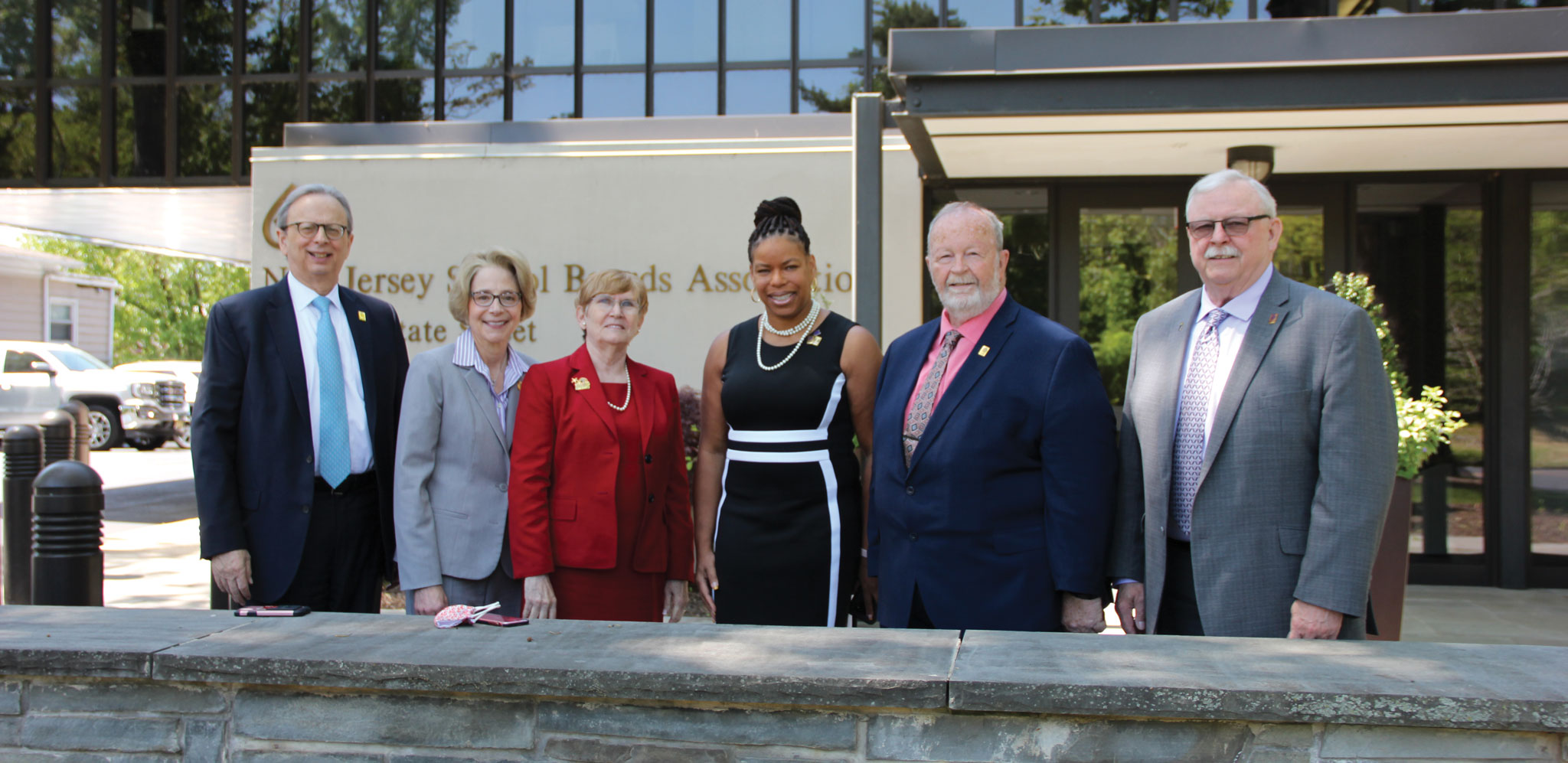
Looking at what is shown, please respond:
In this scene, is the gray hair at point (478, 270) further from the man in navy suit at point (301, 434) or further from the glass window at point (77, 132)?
the glass window at point (77, 132)

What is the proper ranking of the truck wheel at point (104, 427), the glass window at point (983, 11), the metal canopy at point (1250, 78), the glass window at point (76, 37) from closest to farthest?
the metal canopy at point (1250, 78) → the glass window at point (983, 11) → the glass window at point (76, 37) → the truck wheel at point (104, 427)

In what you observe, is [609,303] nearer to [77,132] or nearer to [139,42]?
[139,42]

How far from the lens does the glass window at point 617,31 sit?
1189 cm

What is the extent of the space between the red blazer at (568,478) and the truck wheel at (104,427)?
65.1 ft

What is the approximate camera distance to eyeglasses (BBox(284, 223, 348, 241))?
3355mm

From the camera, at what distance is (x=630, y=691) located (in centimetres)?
219

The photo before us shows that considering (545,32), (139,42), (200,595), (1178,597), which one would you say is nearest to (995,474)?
(1178,597)

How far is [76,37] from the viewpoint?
13672 mm

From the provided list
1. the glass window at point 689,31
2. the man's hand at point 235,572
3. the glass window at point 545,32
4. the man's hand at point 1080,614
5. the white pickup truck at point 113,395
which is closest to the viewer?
the man's hand at point 1080,614

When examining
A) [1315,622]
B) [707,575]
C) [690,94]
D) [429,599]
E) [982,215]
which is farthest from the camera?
[690,94]

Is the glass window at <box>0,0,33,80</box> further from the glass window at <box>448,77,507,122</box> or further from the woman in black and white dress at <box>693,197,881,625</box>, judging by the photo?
the woman in black and white dress at <box>693,197,881,625</box>

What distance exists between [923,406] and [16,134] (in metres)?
14.6

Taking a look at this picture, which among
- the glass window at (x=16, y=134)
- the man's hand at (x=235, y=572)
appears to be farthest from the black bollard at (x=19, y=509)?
the glass window at (x=16, y=134)

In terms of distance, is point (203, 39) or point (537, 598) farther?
point (203, 39)
